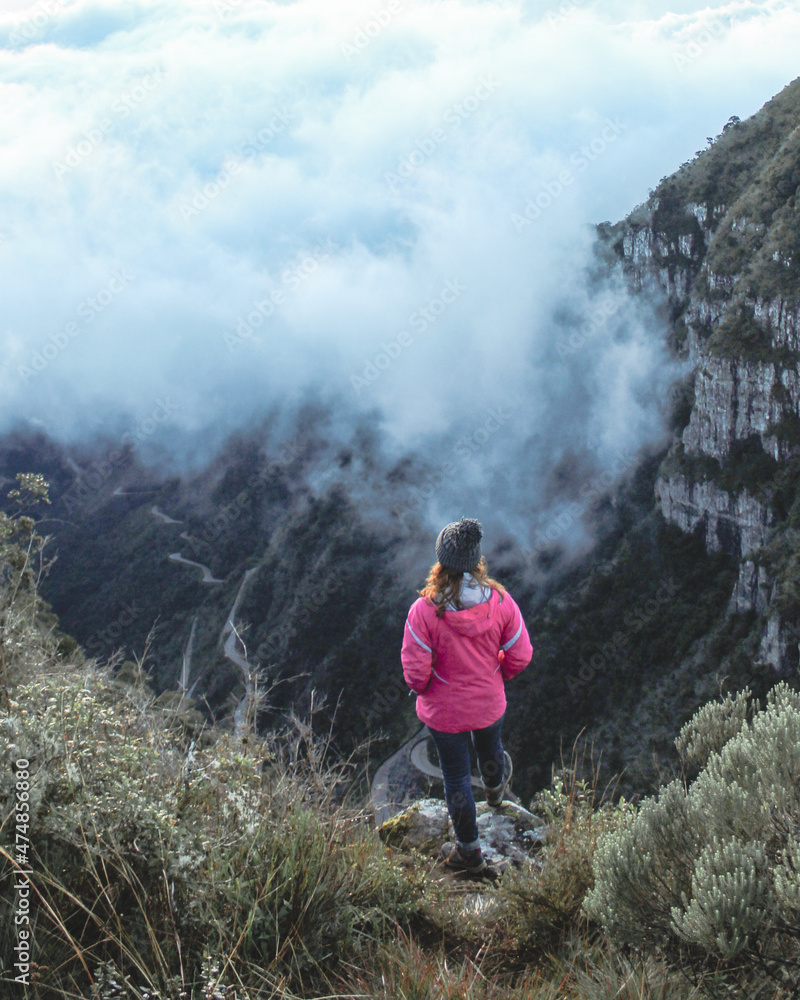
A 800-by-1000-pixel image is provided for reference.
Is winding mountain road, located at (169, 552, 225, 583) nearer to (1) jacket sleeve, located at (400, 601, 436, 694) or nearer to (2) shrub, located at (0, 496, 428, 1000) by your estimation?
(1) jacket sleeve, located at (400, 601, 436, 694)

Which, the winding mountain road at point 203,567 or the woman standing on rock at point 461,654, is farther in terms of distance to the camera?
the winding mountain road at point 203,567

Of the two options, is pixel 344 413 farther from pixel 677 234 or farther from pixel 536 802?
pixel 536 802

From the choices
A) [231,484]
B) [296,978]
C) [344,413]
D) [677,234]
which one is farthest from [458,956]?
[344,413]

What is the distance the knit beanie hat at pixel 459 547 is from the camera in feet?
15.8

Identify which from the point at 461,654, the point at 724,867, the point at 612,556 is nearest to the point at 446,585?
the point at 461,654

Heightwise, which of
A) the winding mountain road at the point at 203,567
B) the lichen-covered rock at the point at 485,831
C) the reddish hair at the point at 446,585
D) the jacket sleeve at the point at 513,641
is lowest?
the winding mountain road at the point at 203,567

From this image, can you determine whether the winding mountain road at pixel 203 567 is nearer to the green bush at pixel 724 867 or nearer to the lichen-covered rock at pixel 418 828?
the lichen-covered rock at pixel 418 828

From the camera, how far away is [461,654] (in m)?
4.80

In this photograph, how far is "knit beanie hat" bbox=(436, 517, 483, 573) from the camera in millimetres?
4816

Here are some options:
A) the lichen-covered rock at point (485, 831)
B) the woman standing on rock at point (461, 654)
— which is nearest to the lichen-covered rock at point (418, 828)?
the lichen-covered rock at point (485, 831)

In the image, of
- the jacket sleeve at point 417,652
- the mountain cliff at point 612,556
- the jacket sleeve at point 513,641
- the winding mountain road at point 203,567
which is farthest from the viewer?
the winding mountain road at point 203,567

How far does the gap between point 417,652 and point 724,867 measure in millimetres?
2341

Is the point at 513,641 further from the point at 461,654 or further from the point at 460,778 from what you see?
the point at 460,778

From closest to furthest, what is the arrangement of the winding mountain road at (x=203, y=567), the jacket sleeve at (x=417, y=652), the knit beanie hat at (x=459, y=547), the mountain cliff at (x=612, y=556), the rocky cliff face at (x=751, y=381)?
1. the jacket sleeve at (x=417, y=652)
2. the knit beanie hat at (x=459, y=547)
3. the rocky cliff face at (x=751, y=381)
4. the mountain cliff at (x=612, y=556)
5. the winding mountain road at (x=203, y=567)
